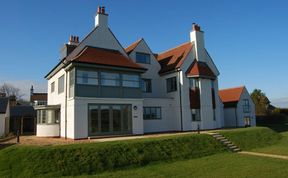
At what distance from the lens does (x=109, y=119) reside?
21281mm

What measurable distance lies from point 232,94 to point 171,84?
52.4ft

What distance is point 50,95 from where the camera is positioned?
2859cm

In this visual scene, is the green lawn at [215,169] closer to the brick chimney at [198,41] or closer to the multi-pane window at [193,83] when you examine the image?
the multi-pane window at [193,83]

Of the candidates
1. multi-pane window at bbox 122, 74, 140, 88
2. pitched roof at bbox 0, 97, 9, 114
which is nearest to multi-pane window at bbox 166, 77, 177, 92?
multi-pane window at bbox 122, 74, 140, 88

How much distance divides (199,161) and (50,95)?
65.9ft

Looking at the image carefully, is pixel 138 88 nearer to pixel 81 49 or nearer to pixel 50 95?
pixel 81 49

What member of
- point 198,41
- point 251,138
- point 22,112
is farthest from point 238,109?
point 22,112

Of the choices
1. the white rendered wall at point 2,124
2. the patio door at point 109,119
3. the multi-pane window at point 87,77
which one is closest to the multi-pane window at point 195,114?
the patio door at point 109,119

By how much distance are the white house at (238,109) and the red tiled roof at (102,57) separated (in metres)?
21.2

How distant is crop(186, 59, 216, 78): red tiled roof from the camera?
27.6m

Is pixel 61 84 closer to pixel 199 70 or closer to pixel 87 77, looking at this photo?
pixel 87 77

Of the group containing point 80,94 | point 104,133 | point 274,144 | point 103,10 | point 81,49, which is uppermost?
point 103,10

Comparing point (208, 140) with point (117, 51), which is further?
point (117, 51)

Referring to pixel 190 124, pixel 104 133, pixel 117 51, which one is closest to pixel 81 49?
pixel 117 51
